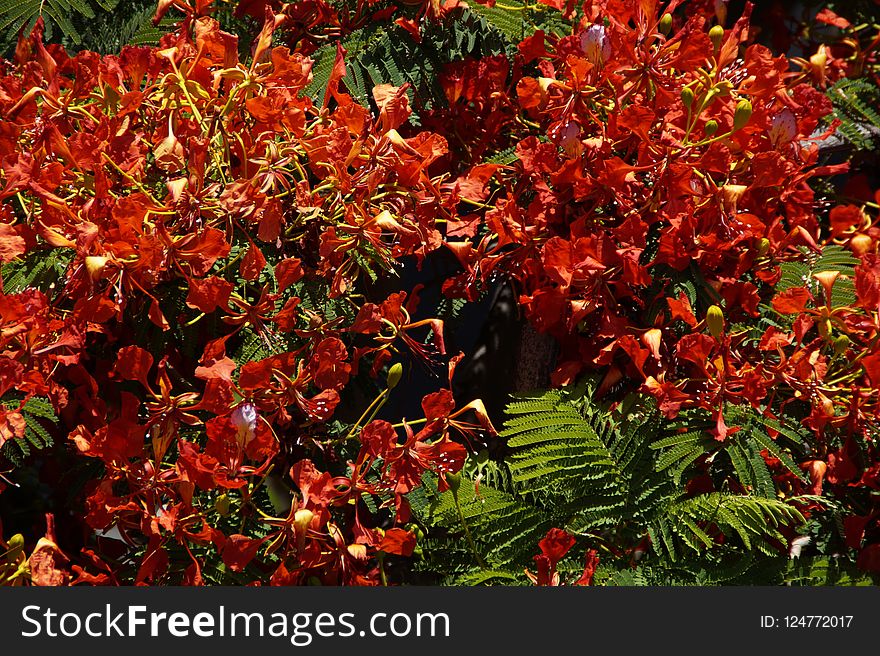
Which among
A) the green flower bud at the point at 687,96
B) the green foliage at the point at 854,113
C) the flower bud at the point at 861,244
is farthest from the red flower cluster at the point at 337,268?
the green foliage at the point at 854,113

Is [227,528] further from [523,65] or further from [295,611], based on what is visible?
[523,65]

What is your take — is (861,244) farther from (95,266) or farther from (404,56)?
(95,266)

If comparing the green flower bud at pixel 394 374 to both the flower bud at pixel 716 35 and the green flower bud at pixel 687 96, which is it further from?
the flower bud at pixel 716 35

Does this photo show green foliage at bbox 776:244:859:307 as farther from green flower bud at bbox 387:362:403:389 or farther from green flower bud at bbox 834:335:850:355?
green flower bud at bbox 387:362:403:389

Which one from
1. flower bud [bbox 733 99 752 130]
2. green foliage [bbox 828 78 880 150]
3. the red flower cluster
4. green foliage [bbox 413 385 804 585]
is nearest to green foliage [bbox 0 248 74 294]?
the red flower cluster

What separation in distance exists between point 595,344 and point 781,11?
1733 millimetres

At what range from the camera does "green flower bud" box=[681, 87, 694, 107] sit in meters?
1.44

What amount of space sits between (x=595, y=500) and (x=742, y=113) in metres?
0.62

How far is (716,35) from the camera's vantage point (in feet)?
5.07

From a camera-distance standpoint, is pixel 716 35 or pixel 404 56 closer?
pixel 716 35

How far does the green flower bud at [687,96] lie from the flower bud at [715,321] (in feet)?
1.03

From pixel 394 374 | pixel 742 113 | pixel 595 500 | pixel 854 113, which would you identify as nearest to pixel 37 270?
pixel 394 374

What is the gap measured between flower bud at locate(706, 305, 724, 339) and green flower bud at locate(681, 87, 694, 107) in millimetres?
315

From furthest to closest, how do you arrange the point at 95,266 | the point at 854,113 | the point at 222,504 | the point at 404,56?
the point at 854,113, the point at 404,56, the point at 222,504, the point at 95,266
